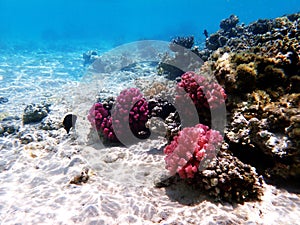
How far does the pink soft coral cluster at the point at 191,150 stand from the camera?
362cm

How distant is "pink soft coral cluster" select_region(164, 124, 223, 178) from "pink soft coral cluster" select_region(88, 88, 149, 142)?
6.26ft

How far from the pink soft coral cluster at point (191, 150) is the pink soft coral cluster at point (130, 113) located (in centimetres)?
190

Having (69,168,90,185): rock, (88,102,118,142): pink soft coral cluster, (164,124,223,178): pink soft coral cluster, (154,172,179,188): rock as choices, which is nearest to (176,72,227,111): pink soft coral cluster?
(164,124,223,178): pink soft coral cluster

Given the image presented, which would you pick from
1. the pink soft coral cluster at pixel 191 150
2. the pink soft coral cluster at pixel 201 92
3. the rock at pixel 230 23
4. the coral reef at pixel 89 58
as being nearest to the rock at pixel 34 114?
the pink soft coral cluster at pixel 201 92

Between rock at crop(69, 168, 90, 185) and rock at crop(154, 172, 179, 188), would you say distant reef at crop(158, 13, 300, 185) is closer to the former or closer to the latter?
rock at crop(154, 172, 179, 188)

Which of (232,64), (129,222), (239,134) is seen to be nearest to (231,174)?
(239,134)

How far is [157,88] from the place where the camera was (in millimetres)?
7777

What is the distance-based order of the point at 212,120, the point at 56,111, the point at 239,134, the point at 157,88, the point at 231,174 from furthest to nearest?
the point at 56,111
the point at 157,88
the point at 212,120
the point at 239,134
the point at 231,174

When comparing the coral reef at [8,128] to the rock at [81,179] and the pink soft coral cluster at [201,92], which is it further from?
the pink soft coral cluster at [201,92]

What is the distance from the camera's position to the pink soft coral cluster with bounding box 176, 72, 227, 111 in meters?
4.45

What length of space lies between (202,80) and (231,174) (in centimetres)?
204

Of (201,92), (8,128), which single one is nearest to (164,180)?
Answer: (201,92)

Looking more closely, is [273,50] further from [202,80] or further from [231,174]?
[231,174]

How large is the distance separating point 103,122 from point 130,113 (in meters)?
0.77
